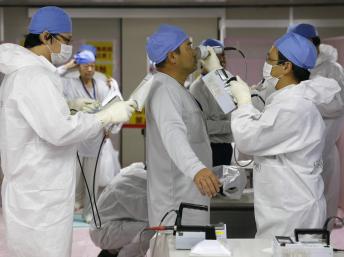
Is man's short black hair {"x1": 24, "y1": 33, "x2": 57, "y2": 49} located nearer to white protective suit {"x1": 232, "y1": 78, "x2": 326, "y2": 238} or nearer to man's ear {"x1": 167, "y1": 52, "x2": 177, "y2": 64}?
man's ear {"x1": 167, "y1": 52, "x2": 177, "y2": 64}

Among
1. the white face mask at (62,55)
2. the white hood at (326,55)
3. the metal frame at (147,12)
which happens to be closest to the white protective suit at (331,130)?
the white hood at (326,55)

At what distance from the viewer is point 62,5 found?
691cm

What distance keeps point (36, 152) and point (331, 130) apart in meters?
1.72

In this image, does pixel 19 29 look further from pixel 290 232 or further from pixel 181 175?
pixel 290 232

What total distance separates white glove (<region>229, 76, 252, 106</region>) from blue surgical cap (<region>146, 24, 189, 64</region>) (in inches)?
15.6

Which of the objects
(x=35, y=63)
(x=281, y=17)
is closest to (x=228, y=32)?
(x=281, y=17)

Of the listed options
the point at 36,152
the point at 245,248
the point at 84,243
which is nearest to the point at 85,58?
the point at 84,243

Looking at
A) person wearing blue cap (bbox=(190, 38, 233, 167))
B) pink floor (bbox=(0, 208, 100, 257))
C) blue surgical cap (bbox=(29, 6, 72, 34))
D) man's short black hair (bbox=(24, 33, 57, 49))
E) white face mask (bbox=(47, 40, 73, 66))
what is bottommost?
pink floor (bbox=(0, 208, 100, 257))

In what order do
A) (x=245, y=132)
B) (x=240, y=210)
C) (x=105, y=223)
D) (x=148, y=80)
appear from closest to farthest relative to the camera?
(x=245, y=132), (x=148, y=80), (x=240, y=210), (x=105, y=223)

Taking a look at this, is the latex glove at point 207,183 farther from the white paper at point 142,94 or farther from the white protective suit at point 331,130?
the white protective suit at point 331,130

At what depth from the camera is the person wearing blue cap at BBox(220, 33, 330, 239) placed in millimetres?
2479

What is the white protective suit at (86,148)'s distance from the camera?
557cm

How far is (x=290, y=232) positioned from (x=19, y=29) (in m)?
5.27

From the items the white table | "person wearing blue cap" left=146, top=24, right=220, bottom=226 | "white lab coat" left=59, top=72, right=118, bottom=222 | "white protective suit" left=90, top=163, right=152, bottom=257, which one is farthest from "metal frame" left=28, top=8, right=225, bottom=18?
the white table
